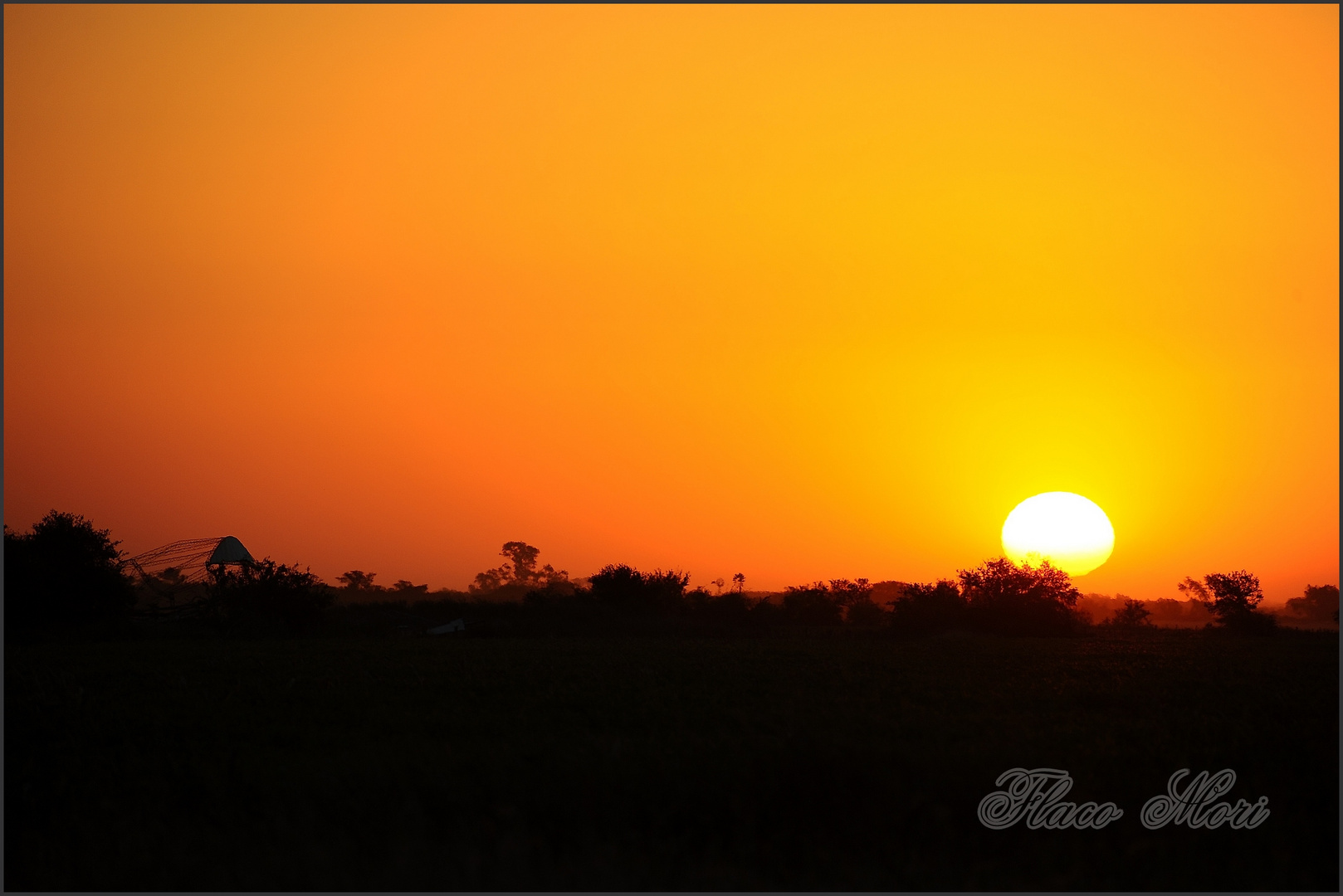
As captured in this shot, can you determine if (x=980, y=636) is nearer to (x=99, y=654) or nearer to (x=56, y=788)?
(x=99, y=654)

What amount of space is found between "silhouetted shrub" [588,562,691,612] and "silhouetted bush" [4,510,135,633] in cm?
2380

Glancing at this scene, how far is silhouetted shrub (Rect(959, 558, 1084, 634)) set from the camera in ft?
155

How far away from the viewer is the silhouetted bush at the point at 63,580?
35.9 metres

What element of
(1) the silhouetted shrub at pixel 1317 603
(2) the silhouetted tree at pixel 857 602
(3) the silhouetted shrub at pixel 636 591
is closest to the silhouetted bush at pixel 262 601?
(3) the silhouetted shrub at pixel 636 591

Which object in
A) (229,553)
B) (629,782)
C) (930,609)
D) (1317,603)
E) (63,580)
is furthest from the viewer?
(1317,603)

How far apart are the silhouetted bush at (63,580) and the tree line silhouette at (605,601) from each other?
0.05 meters

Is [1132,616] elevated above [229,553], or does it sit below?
below

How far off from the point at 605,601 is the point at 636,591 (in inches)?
76.7

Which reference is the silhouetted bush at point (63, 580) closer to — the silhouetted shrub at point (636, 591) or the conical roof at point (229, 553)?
the conical roof at point (229, 553)

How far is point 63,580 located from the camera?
3709cm

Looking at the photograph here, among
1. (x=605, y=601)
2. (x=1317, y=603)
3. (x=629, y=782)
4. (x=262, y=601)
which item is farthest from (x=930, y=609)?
(x=1317, y=603)

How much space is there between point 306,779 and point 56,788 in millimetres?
3273

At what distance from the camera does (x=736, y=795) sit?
11.2m

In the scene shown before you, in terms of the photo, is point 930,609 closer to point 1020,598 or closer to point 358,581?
point 1020,598
